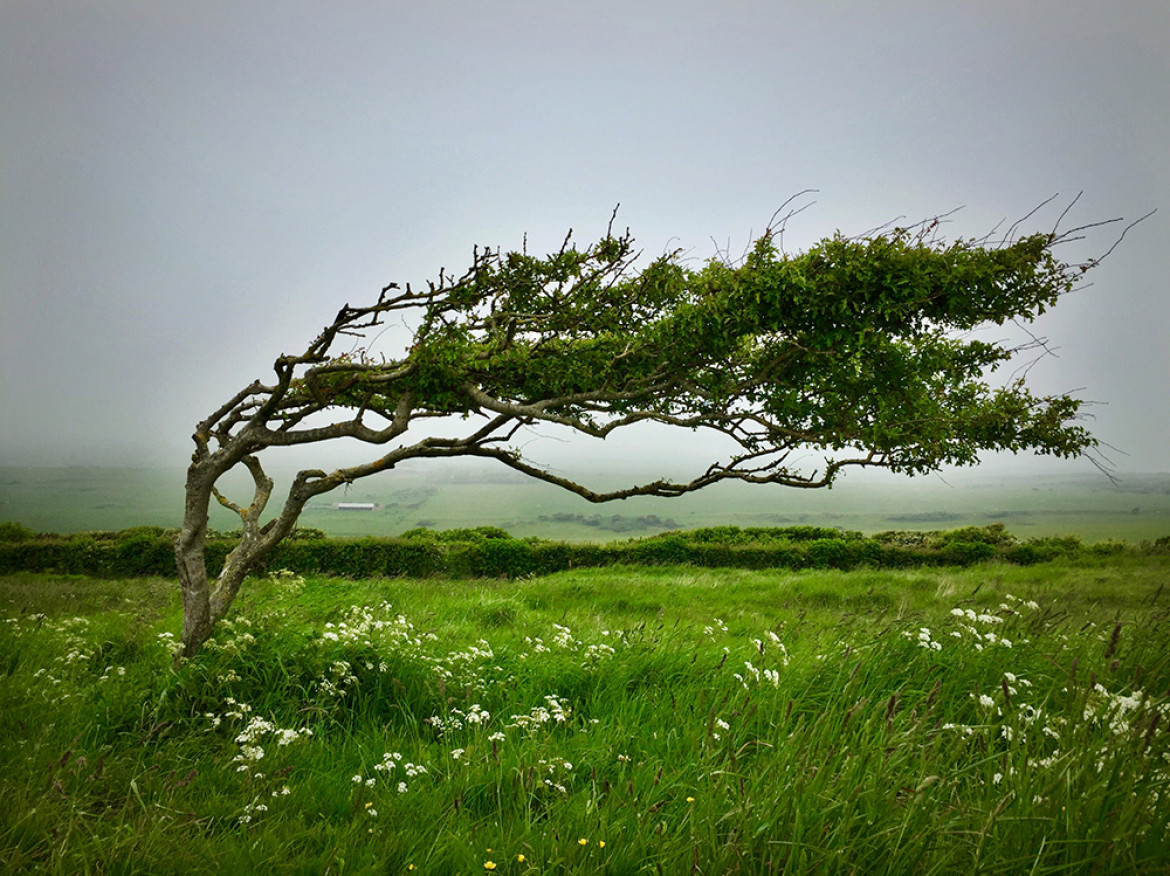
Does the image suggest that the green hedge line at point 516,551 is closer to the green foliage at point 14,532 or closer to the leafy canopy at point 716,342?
the green foliage at point 14,532

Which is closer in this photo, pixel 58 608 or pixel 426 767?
pixel 426 767

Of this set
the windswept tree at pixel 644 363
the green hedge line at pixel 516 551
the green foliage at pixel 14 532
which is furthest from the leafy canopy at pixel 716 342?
the green foliage at pixel 14 532

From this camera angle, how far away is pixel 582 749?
4230mm

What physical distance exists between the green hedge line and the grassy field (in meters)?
11.9

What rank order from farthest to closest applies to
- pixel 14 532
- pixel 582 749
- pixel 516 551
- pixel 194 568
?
pixel 14 532, pixel 516 551, pixel 194 568, pixel 582 749

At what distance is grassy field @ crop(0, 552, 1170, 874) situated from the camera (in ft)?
9.02

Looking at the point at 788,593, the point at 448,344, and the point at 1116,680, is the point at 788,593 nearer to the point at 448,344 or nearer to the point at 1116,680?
the point at 1116,680

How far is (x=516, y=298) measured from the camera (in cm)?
781

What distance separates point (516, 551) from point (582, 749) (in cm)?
1638

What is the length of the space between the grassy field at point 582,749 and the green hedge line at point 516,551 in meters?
11.9

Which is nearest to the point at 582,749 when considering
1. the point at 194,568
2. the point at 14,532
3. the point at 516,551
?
the point at 194,568

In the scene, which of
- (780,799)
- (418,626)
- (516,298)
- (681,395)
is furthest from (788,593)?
(780,799)

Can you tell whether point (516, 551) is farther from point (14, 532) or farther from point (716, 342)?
point (14, 532)

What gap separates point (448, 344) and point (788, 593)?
33.8ft
